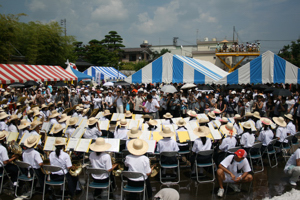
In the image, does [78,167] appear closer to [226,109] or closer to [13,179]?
[13,179]

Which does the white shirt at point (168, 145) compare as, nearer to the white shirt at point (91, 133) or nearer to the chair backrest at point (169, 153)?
the chair backrest at point (169, 153)

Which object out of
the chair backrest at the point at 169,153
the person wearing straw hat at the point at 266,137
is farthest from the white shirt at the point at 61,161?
the person wearing straw hat at the point at 266,137

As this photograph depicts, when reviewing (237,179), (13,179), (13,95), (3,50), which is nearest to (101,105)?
(13,95)

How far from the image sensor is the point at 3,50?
63.4 feet

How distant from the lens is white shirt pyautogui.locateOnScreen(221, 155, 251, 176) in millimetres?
4719

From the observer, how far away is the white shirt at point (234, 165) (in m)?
4.72

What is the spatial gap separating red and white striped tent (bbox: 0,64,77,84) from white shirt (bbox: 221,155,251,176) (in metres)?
14.4

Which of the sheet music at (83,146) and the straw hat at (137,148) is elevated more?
the straw hat at (137,148)

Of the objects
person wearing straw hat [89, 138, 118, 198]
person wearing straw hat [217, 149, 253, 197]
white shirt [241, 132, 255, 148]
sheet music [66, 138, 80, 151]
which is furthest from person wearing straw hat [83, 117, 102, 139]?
white shirt [241, 132, 255, 148]

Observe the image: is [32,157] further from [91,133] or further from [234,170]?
[234,170]

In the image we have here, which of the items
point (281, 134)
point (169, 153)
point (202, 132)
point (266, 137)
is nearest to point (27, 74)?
point (169, 153)

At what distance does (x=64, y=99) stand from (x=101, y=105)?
1820mm

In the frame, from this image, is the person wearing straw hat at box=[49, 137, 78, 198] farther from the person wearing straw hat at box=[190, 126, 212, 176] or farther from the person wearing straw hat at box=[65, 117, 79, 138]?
the person wearing straw hat at box=[190, 126, 212, 176]

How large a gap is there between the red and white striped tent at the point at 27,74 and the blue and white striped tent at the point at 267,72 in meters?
12.4
